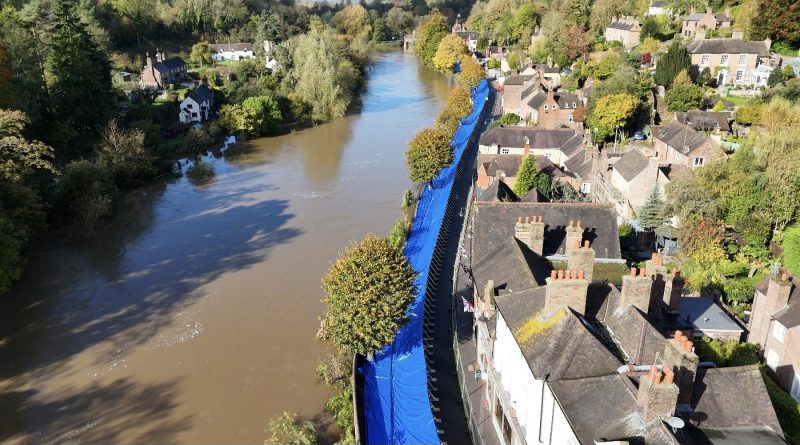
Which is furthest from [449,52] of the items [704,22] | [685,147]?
[685,147]

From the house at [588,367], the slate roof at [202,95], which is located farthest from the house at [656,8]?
the house at [588,367]

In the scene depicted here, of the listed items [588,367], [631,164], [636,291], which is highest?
[636,291]

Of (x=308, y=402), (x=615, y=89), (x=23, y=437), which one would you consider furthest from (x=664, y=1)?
(x=23, y=437)

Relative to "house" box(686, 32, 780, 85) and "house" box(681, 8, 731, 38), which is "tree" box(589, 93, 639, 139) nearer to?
"house" box(686, 32, 780, 85)

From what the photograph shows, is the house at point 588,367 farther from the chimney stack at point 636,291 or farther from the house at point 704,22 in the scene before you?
the house at point 704,22

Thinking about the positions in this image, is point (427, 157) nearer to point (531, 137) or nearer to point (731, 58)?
point (531, 137)

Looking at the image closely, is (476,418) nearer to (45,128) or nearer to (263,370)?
(263,370)
